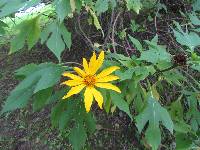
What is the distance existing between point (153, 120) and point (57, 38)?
57 centimetres

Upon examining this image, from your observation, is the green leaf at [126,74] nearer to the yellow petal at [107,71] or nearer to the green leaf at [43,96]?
the yellow petal at [107,71]

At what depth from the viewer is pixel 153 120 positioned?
173cm

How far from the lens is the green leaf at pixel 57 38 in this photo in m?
1.71

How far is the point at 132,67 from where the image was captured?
5.41ft

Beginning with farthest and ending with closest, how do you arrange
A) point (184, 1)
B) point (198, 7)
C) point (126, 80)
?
point (184, 1)
point (198, 7)
point (126, 80)

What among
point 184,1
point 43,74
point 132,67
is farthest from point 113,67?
point 184,1

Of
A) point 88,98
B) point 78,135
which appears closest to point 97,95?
point 88,98

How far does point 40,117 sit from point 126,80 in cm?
179

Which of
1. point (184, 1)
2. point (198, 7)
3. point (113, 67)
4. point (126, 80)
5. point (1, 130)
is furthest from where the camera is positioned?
point (184, 1)

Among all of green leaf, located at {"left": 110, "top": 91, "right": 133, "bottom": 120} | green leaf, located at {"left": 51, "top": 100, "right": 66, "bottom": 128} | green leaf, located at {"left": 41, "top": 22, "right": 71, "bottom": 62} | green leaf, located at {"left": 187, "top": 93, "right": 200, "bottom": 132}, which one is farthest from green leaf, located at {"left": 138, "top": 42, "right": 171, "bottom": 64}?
green leaf, located at {"left": 187, "top": 93, "right": 200, "bottom": 132}

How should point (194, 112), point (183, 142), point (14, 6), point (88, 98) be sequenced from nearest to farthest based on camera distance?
point (88, 98)
point (14, 6)
point (183, 142)
point (194, 112)

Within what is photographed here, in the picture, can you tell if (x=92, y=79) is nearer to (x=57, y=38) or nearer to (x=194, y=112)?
(x=57, y=38)

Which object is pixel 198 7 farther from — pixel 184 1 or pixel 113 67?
A: pixel 113 67

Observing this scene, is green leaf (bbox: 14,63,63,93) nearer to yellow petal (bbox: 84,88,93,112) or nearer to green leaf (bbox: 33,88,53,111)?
green leaf (bbox: 33,88,53,111)
